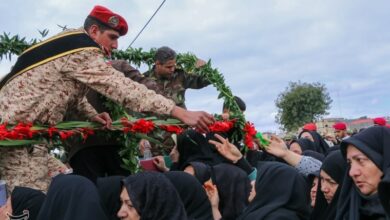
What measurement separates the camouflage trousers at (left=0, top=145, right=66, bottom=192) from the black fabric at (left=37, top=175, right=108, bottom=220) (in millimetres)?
733

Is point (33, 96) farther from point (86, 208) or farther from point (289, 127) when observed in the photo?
point (289, 127)

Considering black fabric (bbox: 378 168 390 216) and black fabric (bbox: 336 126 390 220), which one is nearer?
black fabric (bbox: 378 168 390 216)

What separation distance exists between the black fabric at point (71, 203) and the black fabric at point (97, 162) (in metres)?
1.41

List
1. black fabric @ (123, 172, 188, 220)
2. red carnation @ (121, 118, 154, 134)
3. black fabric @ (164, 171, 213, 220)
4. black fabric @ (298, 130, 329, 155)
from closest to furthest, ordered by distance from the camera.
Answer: black fabric @ (123, 172, 188, 220) < black fabric @ (164, 171, 213, 220) < red carnation @ (121, 118, 154, 134) < black fabric @ (298, 130, 329, 155)

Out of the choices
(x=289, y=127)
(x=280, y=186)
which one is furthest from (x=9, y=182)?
(x=289, y=127)

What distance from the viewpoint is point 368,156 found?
350cm

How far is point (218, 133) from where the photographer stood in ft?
17.0

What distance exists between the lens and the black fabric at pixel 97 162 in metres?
4.75

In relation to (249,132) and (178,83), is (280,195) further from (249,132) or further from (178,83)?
(178,83)

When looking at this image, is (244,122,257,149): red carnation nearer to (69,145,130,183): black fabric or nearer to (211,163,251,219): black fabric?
(211,163,251,219): black fabric

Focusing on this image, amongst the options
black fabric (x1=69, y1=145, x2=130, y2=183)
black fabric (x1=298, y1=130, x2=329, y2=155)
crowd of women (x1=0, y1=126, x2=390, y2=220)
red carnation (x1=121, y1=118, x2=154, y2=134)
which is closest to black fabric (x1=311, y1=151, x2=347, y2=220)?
crowd of women (x1=0, y1=126, x2=390, y2=220)

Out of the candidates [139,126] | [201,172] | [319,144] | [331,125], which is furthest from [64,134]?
[331,125]

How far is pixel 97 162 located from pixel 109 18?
1.39 meters

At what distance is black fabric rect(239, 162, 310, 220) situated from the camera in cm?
391
